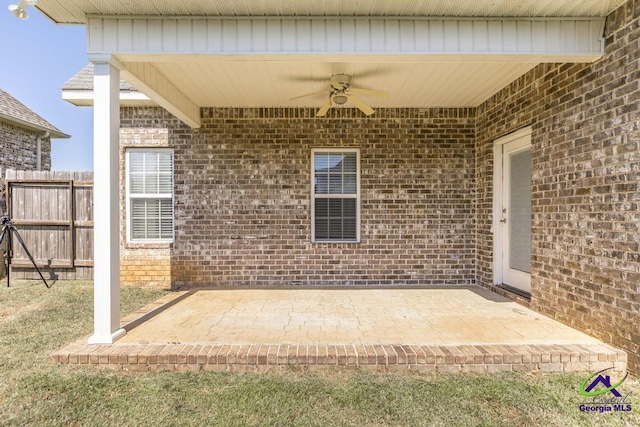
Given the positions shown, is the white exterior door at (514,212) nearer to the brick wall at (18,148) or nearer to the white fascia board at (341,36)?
the white fascia board at (341,36)

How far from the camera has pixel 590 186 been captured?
343 centimetres

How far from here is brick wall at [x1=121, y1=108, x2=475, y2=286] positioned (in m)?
5.77

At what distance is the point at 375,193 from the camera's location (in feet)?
19.1

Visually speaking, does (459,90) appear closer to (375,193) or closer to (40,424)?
(375,193)

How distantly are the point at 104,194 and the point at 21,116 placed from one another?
10302mm

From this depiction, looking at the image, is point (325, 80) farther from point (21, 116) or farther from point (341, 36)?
point (21, 116)

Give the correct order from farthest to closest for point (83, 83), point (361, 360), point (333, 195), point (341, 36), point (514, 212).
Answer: point (333, 195) < point (83, 83) < point (514, 212) < point (341, 36) < point (361, 360)

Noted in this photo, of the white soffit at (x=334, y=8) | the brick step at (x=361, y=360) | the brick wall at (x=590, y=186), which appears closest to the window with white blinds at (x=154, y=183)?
the white soffit at (x=334, y=8)

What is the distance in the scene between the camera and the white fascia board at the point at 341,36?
3.29 metres

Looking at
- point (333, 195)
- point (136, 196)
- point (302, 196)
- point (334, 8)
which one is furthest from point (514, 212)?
point (136, 196)

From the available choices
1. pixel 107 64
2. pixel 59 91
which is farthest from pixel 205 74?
pixel 59 91

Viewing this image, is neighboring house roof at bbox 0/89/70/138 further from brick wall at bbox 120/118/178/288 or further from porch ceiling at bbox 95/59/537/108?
porch ceiling at bbox 95/59/537/108

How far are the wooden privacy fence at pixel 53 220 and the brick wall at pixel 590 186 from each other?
6.94 meters

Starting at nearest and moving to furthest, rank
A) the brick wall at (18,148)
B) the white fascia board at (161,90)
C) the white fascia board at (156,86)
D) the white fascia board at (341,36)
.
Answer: the white fascia board at (341,36), the white fascia board at (156,86), the white fascia board at (161,90), the brick wall at (18,148)
